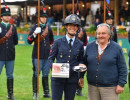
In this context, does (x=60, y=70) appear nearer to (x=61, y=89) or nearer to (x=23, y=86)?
(x=61, y=89)

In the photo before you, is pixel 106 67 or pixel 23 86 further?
pixel 23 86

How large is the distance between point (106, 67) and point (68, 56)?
698 millimetres

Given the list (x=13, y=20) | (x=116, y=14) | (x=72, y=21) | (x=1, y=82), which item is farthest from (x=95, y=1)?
(x=72, y=21)

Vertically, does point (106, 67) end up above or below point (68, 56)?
below

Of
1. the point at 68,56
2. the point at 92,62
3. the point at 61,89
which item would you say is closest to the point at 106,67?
the point at 92,62

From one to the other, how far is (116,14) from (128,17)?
1194 millimetres

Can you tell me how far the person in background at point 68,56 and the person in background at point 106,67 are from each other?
1.32 feet

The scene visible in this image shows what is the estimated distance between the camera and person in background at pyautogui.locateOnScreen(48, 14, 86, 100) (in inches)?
213

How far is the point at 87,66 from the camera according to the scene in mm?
5238

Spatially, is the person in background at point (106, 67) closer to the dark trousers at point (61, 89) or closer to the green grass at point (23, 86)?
the dark trousers at point (61, 89)

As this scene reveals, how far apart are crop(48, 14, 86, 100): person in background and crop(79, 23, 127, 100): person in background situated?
0.40 metres

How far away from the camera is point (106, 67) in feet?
16.4

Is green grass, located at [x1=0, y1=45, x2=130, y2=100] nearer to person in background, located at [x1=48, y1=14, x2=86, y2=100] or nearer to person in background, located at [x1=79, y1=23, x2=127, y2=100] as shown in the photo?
person in background, located at [x1=48, y1=14, x2=86, y2=100]

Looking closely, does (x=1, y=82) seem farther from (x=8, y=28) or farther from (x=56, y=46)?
(x=56, y=46)
